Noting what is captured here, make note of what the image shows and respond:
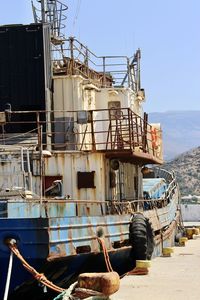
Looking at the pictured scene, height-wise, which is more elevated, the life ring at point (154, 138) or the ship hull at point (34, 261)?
the life ring at point (154, 138)

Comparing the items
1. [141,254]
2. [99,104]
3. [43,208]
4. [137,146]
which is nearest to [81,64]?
[99,104]

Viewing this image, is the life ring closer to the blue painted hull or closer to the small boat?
the small boat

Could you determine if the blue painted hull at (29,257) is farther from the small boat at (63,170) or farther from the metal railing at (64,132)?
the metal railing at (64,132)

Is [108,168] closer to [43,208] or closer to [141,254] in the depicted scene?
[141,254]

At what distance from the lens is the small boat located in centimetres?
1249

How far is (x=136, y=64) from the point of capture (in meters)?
21.8

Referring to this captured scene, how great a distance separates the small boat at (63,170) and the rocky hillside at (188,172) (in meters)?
58.9

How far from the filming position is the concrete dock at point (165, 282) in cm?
1180

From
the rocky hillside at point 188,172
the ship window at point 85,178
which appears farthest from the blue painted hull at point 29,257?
the rocky hillside at point 188,172

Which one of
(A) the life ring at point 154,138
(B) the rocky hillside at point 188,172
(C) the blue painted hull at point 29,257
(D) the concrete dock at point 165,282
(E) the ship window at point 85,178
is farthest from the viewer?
(B) the rocky hillside at point 188,172

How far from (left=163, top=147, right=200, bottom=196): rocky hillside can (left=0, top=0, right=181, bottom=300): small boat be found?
58.9m

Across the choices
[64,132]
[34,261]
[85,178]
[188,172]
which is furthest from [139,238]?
[188,172]

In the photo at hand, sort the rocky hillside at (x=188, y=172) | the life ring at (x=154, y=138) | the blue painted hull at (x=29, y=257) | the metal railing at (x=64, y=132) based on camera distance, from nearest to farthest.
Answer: the blue painted hull at (x=29, y=257)
the metal railing at (x=64, y=132)
the life ring at (x=154, y=138)
the rocky hillside at (x=188, y=172)

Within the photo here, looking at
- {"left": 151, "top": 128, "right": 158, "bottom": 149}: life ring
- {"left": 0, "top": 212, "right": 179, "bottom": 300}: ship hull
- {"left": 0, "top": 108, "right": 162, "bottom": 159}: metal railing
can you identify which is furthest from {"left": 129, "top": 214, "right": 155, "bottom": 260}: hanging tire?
{"left": 151, "top": 128, "right": 158, "bottom": 149}: life ring
